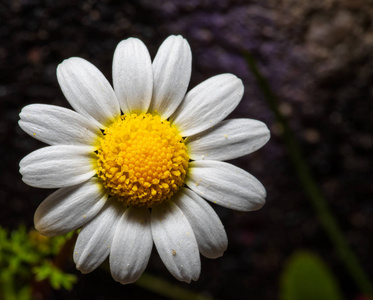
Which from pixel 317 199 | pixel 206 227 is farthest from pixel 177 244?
pixel 317 199

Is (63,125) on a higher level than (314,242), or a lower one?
higher

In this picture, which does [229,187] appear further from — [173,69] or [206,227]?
[173,69]

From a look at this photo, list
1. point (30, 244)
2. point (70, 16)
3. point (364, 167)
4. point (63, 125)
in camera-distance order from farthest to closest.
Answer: point (364, 167) < point (70, 16) < point (30, 244) < point (63, 125)

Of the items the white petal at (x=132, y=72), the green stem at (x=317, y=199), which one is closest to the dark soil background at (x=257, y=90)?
the green stem at (x=317, y=199)

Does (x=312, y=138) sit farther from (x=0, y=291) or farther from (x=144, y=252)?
(x=0, y=291)

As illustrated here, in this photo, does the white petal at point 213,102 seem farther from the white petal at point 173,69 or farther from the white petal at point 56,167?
the white petal at point 56,167

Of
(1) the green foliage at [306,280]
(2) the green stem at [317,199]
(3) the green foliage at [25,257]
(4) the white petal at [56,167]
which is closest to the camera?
(4) the white petal at [56,167]

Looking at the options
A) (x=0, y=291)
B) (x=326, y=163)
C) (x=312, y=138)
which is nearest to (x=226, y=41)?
(x=312, y=138)
